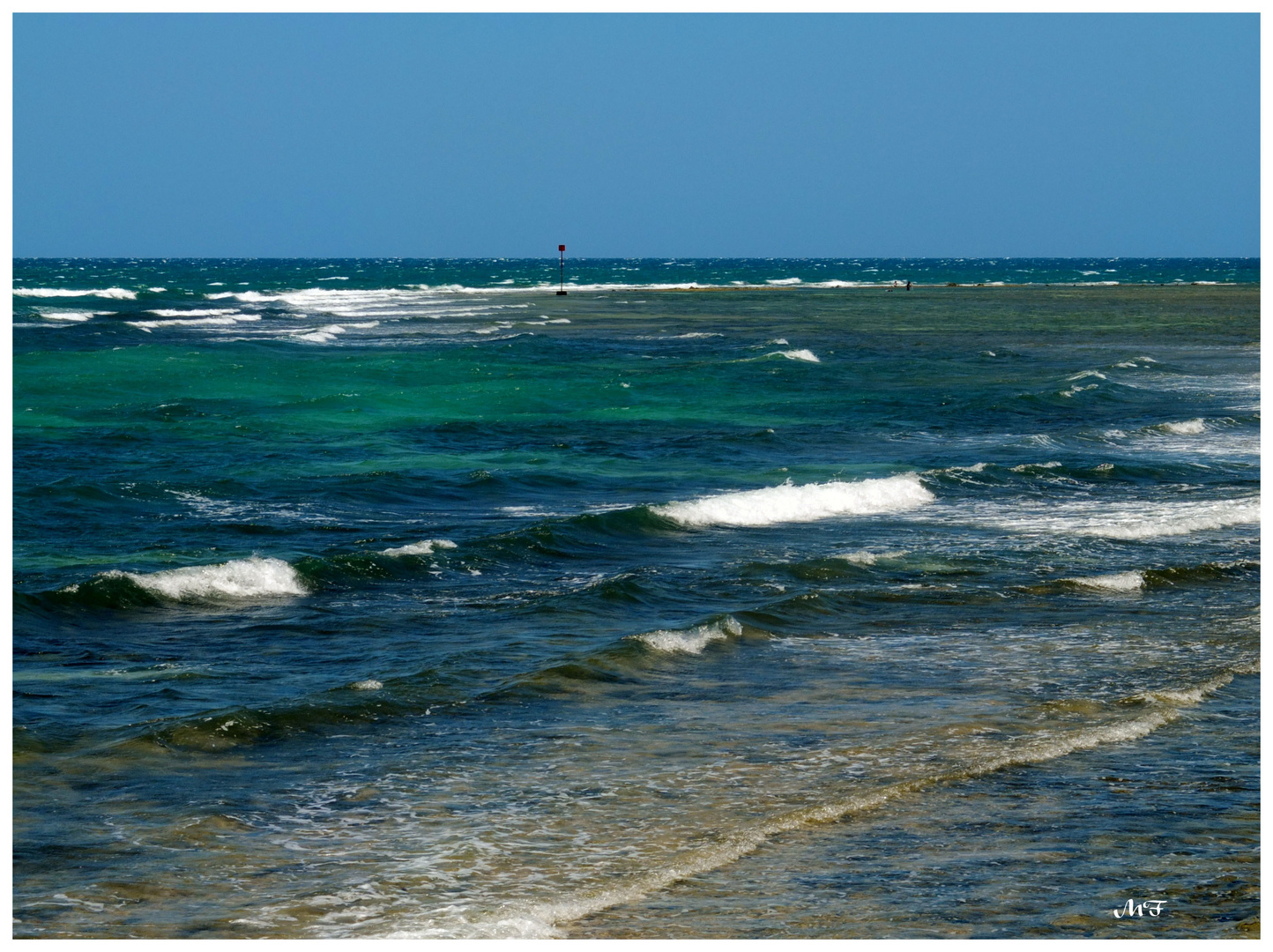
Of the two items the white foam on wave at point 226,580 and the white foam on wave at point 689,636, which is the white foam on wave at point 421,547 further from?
the white foam on wave at point 689,636

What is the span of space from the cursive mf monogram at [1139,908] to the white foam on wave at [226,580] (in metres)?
9.51

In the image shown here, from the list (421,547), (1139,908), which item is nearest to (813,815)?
(1139,908)

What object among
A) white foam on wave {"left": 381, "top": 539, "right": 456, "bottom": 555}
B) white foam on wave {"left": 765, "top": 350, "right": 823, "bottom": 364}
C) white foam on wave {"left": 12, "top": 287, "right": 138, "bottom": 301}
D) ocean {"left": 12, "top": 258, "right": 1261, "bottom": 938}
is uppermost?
white foam on wave {"left": 12, "top": 287, "right": 138, "bottom": 301}

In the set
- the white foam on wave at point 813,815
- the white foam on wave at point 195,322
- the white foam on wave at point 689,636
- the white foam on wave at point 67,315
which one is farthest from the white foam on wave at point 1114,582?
the white foam on wave at point 67,315

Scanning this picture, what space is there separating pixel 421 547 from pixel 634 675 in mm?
5318

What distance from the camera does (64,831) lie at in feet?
26.6

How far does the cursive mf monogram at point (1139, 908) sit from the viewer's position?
A: 22.4 ft

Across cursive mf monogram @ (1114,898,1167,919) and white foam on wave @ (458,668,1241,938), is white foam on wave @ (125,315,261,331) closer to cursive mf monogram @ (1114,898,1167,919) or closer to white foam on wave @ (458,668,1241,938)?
white foam on wave @ (458,668,1241,938)

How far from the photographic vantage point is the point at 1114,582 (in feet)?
48.7

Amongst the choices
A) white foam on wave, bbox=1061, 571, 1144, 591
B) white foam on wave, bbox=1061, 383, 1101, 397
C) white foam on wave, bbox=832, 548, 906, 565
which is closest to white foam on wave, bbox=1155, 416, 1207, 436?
white foam on wave, bbox=1061, 383, 1101, 397

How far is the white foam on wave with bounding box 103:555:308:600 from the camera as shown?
47.3 feet

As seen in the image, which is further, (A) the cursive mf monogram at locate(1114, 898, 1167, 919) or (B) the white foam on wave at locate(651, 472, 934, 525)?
(B) the white foam on wave at locate(651, 472, 934, 525)

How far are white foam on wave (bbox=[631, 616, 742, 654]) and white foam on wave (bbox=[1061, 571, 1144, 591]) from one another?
3997 millimetres

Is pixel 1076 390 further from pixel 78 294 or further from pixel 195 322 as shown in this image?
pixel 78 294
